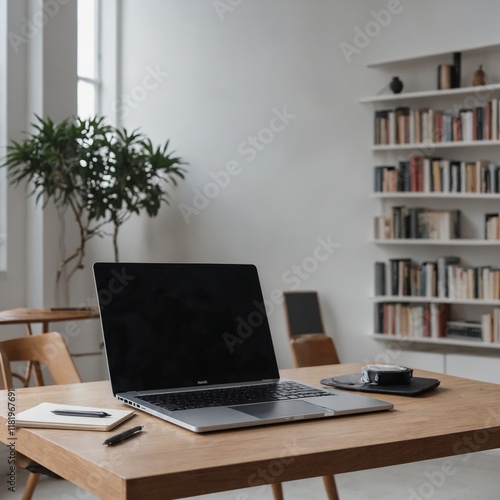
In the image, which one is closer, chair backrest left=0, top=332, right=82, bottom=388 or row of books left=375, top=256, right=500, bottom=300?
chair backrest left=0, top=332, right=82, bottom=388

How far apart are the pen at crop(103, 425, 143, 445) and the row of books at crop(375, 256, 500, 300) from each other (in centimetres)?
371

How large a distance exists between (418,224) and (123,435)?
12.9ft

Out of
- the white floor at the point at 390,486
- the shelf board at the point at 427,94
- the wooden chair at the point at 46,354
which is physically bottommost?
the white floor at the point at 390,486

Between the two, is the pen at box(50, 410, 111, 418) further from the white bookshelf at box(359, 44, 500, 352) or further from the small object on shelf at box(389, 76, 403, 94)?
the small object on shelf at box(389, 76, 403, 94)

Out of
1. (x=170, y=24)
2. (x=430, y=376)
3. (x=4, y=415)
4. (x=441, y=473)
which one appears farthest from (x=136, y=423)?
(x=170, y=24)

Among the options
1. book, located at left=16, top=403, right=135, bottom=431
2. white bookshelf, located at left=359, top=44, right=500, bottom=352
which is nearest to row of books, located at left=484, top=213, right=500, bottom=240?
white bookshelf, located at left=359, top=44, right=500, bottom=352

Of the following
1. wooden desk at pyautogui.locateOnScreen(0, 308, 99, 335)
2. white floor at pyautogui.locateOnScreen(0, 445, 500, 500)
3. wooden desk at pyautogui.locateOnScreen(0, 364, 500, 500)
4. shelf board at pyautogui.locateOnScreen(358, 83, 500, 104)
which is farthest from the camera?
shelf board at pyautogui.locateOnScreen(358, 83, 500, 104)

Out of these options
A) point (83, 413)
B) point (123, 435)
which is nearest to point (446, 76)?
point (83, 413)

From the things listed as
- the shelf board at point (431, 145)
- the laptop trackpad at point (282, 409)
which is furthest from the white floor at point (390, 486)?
the laptop trackpad at point (282, 409)

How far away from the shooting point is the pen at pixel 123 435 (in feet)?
4.36

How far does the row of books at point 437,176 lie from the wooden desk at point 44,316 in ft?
6.67

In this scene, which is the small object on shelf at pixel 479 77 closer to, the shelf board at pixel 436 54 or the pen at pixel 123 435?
the shelf board at pixel 436 54

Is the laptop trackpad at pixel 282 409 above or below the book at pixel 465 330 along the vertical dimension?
above

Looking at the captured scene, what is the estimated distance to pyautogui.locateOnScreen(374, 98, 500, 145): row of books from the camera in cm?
474
